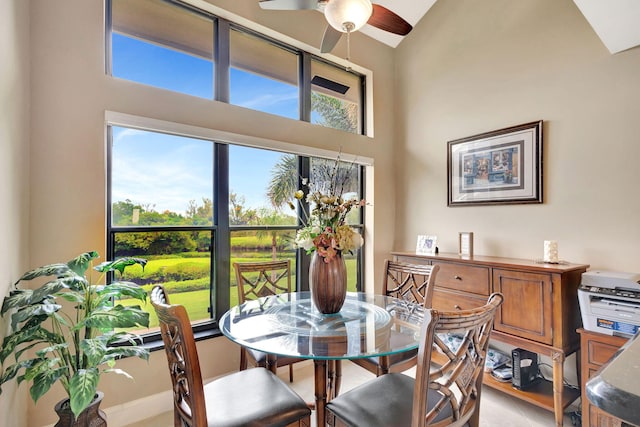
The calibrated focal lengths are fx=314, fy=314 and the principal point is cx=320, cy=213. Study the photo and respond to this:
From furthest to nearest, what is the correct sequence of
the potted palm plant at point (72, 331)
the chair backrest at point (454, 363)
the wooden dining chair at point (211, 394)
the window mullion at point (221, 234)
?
the window mullion at point (221, 234) → the potted palm plant at point (72, 331) → the wooden dining chair at point (211, 394) → the chair backrest at point (454, 363)

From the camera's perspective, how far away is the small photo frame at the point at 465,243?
2.90m

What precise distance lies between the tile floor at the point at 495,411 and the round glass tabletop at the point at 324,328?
895 millimetres

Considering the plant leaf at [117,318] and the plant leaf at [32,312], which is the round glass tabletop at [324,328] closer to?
the plant leaf at [117,318]

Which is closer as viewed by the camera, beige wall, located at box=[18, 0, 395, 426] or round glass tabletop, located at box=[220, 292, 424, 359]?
round glass tabletop, located at box=[220, 292, 424, 359]

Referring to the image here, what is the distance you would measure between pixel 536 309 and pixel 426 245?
115 cm

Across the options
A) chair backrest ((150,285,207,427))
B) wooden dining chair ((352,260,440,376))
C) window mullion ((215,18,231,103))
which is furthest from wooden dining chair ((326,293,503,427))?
window mullion ((215,18,231,103))

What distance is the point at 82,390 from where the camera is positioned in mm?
1305

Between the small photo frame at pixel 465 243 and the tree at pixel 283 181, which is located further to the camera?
the tree at pixel 283 181

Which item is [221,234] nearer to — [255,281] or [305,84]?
[255,281]

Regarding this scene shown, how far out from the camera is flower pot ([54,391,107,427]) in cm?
153

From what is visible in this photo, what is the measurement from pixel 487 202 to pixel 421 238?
0.71m

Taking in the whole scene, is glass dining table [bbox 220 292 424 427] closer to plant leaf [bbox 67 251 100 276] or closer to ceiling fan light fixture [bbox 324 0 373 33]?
plant leaf [bbox 67 251 100 276]

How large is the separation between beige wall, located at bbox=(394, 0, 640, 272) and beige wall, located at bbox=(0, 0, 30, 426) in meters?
3.33

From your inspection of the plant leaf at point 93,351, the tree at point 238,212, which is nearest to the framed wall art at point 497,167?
the tree at point 238,212
